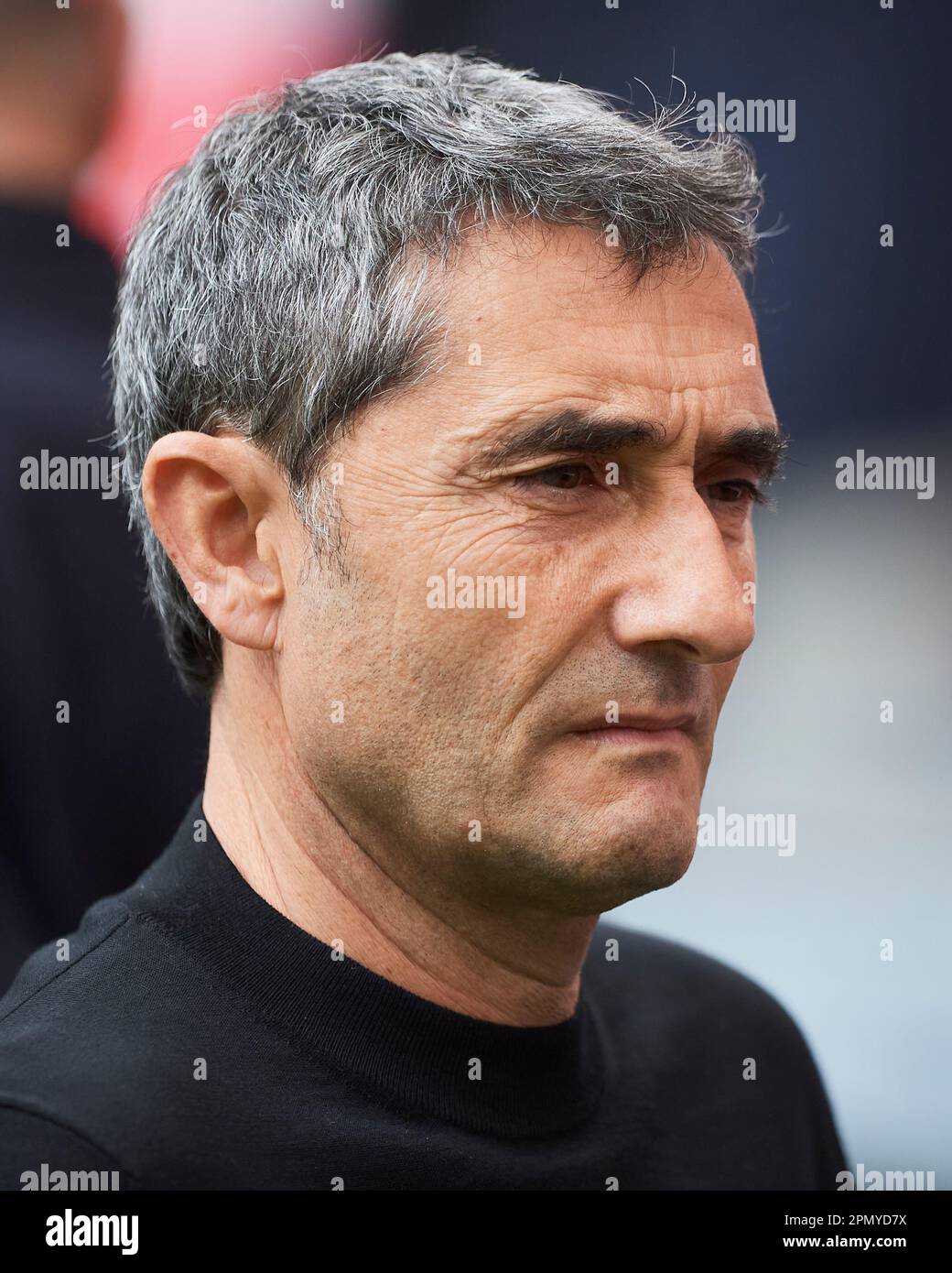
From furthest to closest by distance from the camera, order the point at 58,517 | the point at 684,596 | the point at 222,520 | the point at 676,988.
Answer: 1. the point at 58,517
2. the point at 676,988
3. the point at 222,520
4. the point at 684,596

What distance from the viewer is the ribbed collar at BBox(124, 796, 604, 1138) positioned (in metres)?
1.47

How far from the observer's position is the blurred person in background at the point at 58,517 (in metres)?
2.36

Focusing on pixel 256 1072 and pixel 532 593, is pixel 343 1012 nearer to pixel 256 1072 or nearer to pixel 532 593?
pixel 256 1072

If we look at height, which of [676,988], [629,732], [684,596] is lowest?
[676,988]

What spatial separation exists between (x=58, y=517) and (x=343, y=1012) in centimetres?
137

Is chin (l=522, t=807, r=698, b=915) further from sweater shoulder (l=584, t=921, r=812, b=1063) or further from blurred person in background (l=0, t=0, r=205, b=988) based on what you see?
blurred person in background (l=0, t=0, r=205, b=988)

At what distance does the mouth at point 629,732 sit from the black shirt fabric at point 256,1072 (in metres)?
0.41

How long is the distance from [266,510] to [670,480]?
1.69ft

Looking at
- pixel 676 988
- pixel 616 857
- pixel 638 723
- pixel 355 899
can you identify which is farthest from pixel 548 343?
pixel 676 988

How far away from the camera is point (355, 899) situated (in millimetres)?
1550

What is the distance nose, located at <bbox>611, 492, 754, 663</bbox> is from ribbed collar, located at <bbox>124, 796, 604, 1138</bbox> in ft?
1.80

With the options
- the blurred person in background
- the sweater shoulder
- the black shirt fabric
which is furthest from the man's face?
the blurred person in background

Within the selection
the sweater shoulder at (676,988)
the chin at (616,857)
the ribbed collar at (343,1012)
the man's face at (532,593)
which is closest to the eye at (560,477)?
the man's face at (532,593)

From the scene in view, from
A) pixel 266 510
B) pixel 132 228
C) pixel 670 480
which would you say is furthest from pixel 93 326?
pixel 670 480
